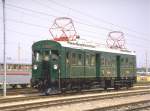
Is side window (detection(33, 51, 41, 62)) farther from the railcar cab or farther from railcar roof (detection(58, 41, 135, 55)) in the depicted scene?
railcar roof (detection(58, 41, 135, 55))

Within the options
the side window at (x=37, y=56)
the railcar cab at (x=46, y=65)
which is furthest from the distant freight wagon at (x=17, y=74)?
the railcar cab at (x=46, y=65)

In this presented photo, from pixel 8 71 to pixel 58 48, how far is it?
12668 mm

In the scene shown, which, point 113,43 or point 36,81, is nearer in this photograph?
point 36,81

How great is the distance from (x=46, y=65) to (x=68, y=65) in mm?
1422

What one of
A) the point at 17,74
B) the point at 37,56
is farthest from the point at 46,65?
the point at 17,74

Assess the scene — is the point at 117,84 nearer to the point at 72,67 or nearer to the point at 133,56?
the point at 133,56

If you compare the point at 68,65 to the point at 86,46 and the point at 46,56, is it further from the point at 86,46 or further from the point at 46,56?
the point at 86,46

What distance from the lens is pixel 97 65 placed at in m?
29.9

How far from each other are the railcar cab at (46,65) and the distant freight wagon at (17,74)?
10783 millimetres

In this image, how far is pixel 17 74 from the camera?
37594 millimetres

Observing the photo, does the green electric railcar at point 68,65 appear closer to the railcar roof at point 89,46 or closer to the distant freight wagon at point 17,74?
the railcar roof at point 89,46

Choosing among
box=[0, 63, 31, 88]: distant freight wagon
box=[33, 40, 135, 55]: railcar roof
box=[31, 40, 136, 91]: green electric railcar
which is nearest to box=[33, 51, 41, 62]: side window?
box=[31, 40, 136, 91]: green electric railcar

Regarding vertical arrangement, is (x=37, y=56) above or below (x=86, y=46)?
below

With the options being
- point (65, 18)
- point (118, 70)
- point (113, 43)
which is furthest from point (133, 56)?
point (65, 18)
